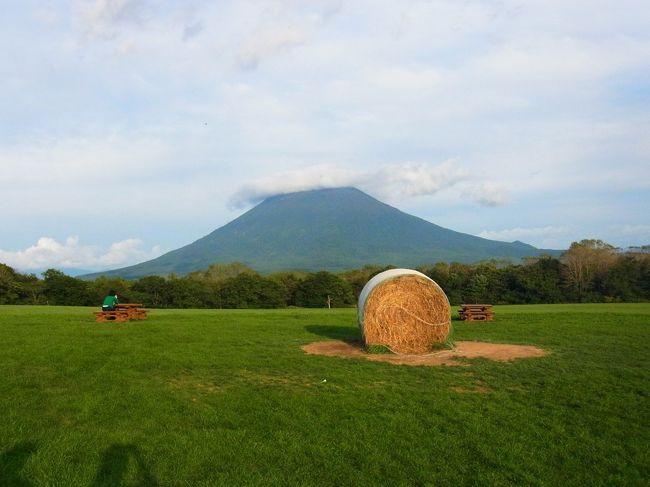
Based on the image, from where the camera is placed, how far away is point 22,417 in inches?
305

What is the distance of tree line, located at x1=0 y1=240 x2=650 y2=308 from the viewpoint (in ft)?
159

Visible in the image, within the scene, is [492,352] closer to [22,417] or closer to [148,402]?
[148,402]

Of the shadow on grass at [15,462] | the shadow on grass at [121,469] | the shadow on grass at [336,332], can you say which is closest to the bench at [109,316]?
the shadow on grass at [336,332]

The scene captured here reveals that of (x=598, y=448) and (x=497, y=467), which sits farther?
(x=598, y=448)

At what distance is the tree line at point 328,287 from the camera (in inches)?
1907

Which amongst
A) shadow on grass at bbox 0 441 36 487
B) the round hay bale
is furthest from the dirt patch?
shadow on grass at bbox 0 441 36 487

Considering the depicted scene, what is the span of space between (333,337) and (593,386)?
975 centimetres

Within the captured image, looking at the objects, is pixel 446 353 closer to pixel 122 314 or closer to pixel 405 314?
pixel 405 314

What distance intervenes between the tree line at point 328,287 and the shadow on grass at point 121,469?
142 ft

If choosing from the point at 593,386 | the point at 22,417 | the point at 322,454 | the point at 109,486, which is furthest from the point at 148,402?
the point at 593,386

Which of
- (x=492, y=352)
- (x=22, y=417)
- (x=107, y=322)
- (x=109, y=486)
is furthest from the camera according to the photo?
(x=107, y=322)

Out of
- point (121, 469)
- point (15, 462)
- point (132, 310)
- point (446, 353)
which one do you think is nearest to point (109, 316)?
point (132, 310)

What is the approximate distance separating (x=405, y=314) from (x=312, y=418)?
23.1ft

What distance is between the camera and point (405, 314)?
14.4m
